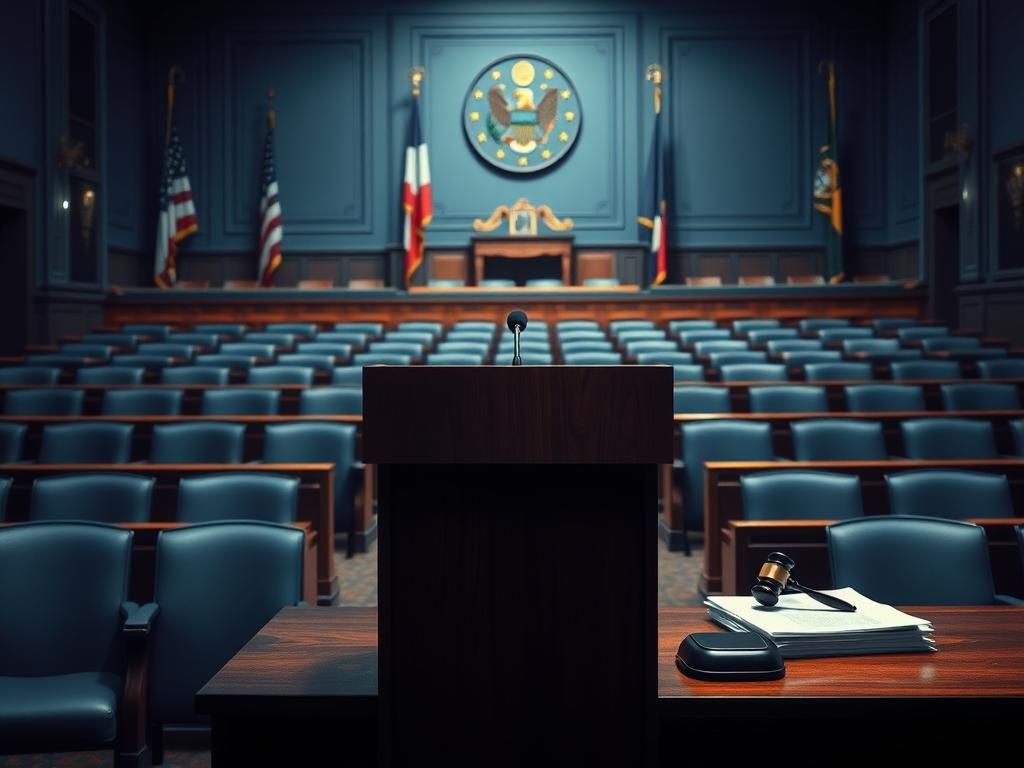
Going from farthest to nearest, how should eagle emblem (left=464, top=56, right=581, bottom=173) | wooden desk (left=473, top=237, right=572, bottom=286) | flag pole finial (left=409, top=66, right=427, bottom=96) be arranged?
eagle emblem (left=464, top=56, right=581, bottom=173), flag pole finial (left=409, top=66, right=427, bottom=96), wooden desk (left=473, top=237, right=572, bottom=286)

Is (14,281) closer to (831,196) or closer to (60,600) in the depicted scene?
(60,600)

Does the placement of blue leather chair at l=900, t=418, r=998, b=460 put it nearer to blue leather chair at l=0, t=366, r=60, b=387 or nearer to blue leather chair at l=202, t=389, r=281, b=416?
blue leather chair at l=202, t=389, r=281, b=416

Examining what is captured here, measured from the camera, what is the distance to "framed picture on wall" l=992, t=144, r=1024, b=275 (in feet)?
25.6

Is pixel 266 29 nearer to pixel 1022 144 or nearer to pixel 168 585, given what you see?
pixel 1022 144

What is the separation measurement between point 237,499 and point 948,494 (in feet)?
7.20

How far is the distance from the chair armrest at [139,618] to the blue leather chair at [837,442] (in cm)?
272

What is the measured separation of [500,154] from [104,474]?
864 centimetres

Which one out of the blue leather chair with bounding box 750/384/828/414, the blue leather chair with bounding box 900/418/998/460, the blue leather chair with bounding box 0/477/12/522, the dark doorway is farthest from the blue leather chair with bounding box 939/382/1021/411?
the dark doorway

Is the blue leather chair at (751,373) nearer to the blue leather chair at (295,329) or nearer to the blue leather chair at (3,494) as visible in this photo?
the blue leather chair at (295,329)

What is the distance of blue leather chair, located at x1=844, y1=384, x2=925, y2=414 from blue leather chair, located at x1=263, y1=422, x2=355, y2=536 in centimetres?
259

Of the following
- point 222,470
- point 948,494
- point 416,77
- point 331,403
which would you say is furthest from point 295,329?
point 948,494

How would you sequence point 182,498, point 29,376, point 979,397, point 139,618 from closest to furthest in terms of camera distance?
point 139,618
point 182,498
point 979,397
point 29,376

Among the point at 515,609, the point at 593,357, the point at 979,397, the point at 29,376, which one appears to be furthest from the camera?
the point at 593,357

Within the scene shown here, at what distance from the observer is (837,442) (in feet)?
13.1
